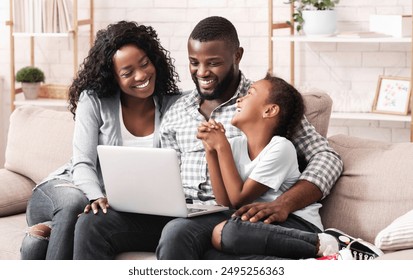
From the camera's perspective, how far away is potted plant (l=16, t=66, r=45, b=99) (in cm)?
470

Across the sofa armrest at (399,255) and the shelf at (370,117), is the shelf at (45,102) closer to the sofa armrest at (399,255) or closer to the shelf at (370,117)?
the shelf at (370,117)

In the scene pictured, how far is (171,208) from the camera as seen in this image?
2436 millimetres

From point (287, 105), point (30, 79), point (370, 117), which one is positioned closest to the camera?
point (287, 105)

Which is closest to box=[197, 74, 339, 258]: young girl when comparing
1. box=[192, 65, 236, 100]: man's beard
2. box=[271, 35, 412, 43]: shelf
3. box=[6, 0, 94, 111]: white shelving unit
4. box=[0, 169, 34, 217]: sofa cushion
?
box=[192, 65, 236, 100]: man's beard

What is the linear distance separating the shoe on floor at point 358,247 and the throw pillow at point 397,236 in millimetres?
22

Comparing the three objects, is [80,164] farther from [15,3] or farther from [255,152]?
[15,3]

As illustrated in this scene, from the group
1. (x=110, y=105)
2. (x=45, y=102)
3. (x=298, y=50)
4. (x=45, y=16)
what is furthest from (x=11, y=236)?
(x=298, y=50)

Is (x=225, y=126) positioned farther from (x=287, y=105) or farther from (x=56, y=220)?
(x=56, y=220)

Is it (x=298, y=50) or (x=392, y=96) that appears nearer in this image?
(x=392, y=96)

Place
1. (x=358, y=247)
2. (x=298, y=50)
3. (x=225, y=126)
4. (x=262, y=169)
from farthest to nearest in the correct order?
(x=298, y=50), (x=225, y=126), (x=262, y=169), (x=358, y=247)

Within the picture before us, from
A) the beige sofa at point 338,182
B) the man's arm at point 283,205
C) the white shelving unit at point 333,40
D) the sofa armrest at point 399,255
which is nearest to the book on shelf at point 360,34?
the white shelving unit at point 333,40

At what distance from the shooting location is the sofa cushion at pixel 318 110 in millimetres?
2779

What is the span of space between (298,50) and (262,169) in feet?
6.81

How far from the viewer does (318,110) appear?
110 inches
